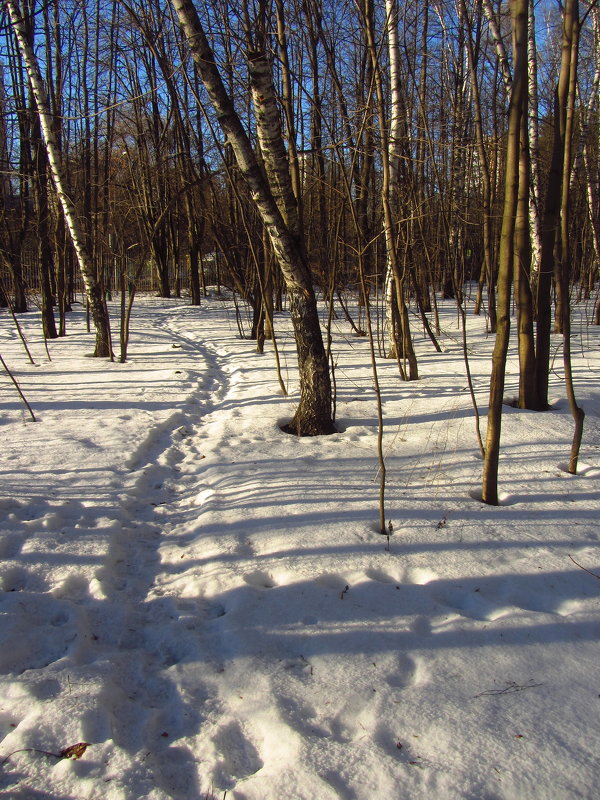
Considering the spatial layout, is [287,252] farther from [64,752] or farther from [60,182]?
[60,182]

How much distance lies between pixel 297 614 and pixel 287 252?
304 centimetres

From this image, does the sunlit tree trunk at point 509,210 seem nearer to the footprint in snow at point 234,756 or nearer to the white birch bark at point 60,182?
the footprint in snow at point 234,756

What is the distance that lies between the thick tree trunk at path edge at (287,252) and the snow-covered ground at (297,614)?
31cm

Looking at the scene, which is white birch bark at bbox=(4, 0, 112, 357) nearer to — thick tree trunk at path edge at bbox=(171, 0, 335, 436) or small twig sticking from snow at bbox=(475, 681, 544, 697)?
thick tree trunk at path edge at bbox=(171, 0, 335, 436)

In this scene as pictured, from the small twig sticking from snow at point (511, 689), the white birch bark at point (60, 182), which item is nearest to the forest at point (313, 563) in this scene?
the small twig sticking from snow at point (511, 689)

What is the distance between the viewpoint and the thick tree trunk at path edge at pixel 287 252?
3.90 m

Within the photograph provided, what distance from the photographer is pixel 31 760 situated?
1616mm

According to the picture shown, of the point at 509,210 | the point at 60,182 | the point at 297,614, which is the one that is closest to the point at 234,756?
the point at 297,614

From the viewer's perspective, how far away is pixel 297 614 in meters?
2.41

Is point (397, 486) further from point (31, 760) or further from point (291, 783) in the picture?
point (31, 760)

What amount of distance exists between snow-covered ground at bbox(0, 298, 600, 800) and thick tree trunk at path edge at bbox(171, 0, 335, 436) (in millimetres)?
314

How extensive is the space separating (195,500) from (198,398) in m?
3.09

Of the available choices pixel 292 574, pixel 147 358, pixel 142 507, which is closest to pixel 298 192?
pixel 142 507

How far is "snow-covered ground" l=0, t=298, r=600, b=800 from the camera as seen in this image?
64.4 inches
